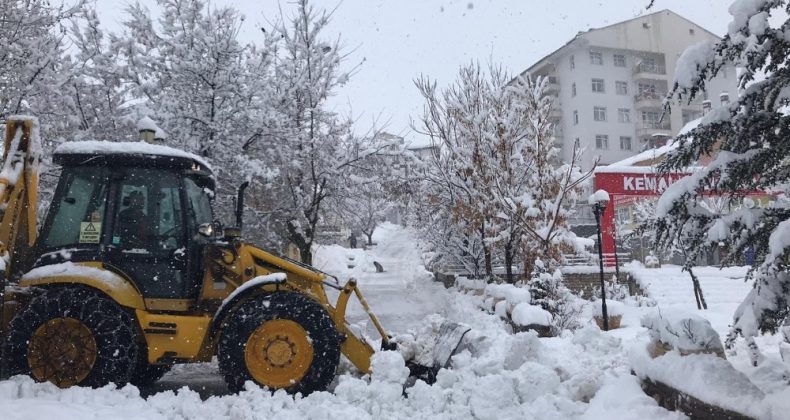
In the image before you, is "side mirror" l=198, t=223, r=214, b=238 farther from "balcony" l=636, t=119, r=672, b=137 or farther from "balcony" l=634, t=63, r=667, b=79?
"balcony" l=634, t=63, r=667, b=79

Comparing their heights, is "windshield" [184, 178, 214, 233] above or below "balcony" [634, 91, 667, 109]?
below

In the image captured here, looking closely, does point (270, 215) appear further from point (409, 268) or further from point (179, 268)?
point (409, 268)

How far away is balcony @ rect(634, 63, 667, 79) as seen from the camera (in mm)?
44625

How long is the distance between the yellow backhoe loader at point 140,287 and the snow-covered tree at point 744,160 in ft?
9.05

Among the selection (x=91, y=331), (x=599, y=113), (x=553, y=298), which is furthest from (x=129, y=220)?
(x=599, y=113)

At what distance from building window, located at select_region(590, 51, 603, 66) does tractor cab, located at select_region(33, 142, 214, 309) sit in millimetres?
43999

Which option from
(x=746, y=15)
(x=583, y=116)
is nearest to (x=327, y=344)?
(x=746, y=15)

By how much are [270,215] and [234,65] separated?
145 inches

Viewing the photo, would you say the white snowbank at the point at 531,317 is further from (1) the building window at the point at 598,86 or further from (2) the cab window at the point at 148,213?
(1) the building window at the point at 598,86

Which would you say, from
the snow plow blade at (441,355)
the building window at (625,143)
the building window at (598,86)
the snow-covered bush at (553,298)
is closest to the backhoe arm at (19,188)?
the snow plow blade at (441,355)

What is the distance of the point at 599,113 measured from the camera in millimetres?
44812

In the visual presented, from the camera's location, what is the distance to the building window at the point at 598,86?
4459 centimetres

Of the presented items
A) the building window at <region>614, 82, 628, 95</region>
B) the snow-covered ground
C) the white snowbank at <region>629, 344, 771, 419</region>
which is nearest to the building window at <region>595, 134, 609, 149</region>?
the building window at <region>614, 82, 628, 95</region>

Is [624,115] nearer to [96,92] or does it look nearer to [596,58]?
[596,58]
